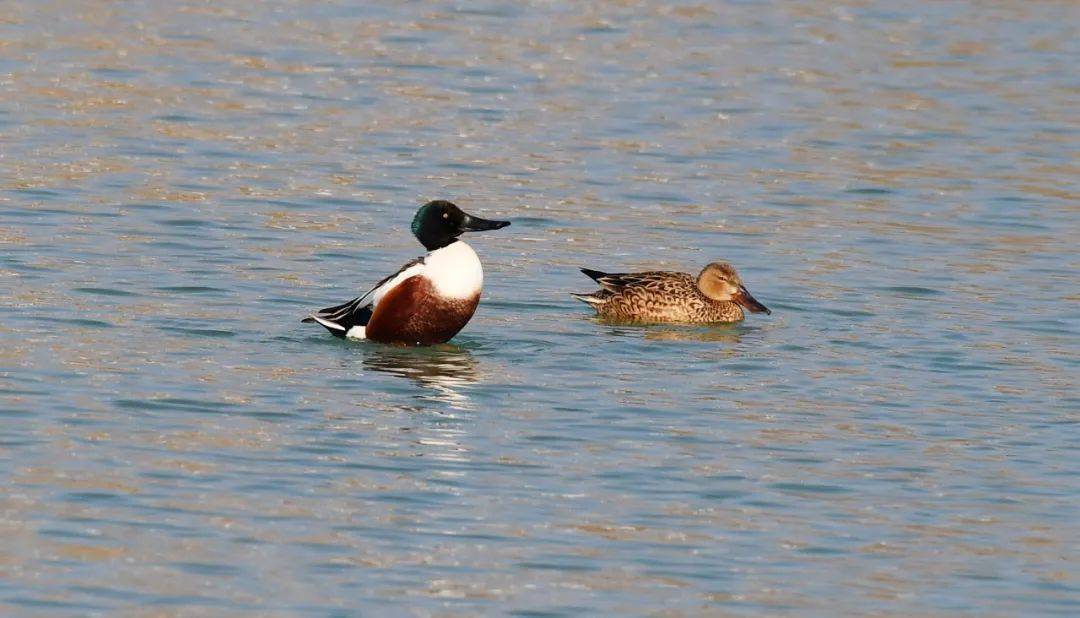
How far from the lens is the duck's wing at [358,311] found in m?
13.3

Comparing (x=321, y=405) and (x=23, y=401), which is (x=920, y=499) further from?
(x=23, y=401)

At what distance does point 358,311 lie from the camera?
1341 cm

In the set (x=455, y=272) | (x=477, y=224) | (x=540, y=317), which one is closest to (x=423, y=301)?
(x=455, y=272)

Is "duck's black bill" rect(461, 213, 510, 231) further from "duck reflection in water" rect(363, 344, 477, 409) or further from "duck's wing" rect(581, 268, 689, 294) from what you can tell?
"duck's wing" rect(581, 268, 689, 294)

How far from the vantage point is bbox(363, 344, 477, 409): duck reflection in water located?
12.1m

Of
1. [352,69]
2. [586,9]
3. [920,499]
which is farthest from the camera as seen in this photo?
[586,9]

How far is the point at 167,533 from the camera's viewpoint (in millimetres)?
9102

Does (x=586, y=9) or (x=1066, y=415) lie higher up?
(x=586, y=9)

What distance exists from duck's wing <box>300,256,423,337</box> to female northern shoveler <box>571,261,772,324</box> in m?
1.76

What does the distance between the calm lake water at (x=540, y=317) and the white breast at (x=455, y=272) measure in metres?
0.43

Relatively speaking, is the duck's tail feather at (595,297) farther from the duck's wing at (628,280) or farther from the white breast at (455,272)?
the white breast at (455,272)

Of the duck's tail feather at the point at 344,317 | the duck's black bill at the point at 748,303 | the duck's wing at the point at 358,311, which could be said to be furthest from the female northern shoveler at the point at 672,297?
the duck's tail feather at the point at 344,317

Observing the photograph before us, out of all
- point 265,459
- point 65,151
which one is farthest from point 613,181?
point 265,459

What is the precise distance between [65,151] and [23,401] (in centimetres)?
839
